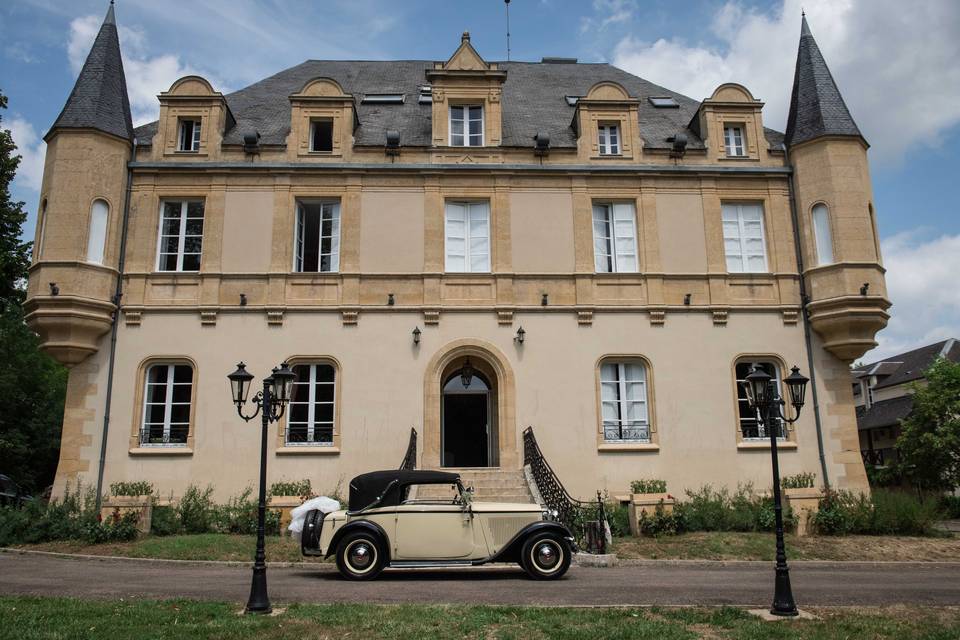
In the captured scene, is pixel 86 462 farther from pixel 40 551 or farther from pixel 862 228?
pixel 862 228

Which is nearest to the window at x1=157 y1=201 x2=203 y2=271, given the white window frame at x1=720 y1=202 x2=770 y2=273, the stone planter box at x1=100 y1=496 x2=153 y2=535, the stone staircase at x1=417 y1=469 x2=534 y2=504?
the stone planter box at x1=100 y1=496 x2=153 y2=535

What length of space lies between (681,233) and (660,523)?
7990mm

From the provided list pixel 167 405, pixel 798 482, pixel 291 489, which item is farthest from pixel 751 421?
pixel 167 405

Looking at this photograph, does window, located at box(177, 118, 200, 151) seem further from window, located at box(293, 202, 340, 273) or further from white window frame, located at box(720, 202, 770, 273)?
white window frame, located at box(720, 202, 770, 273)

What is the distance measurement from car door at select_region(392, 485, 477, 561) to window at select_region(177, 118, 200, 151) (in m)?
13.2

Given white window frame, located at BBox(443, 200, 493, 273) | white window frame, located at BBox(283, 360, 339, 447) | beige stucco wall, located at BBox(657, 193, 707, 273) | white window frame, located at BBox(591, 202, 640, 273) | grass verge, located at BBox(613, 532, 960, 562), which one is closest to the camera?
grass verge, located at BBox(613, 532, 960, 562)

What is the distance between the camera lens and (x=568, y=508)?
14.5 meters

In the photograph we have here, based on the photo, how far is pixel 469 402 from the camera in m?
20.4

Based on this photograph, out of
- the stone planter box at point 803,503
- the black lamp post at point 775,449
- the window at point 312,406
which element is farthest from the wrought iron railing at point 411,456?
the stone planter box at point 803,503

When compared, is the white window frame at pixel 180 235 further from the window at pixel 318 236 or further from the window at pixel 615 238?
the window at pixel 615 238

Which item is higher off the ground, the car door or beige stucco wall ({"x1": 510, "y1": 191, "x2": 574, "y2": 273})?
beige stucco wall ({"x1": 510, "y1": 191, "x2": 574, "y2": 273})

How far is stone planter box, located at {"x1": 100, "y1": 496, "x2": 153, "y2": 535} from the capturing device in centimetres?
1581

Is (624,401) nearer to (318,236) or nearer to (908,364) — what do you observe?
(318,236)

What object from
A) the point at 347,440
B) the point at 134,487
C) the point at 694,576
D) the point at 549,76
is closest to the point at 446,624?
the point at 694,576
